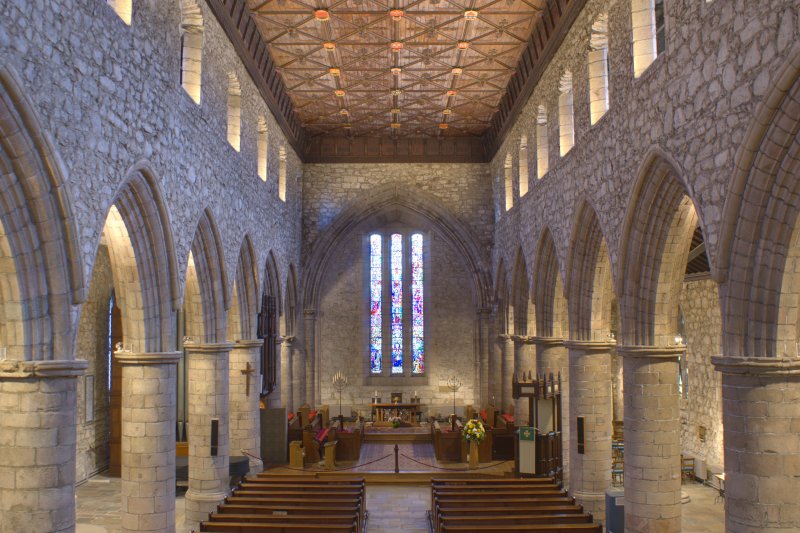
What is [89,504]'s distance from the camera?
14.7m

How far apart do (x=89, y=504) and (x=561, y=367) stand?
10.3 metres

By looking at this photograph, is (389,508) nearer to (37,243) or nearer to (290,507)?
(290,507)

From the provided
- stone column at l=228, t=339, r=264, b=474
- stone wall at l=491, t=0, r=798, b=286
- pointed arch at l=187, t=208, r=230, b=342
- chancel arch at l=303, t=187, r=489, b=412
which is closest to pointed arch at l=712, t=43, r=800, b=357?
stone wall at l=491, t=0, r=798, b=286

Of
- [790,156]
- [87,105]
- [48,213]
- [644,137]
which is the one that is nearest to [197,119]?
[87,105]

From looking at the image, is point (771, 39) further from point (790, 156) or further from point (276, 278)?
point (276, 278)

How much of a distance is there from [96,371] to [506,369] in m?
11.8

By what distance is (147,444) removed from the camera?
33.9 ft

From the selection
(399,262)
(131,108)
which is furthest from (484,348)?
(131,108)

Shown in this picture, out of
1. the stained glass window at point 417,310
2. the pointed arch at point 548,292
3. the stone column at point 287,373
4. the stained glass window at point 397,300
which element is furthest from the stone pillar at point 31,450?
the stained glass window at point 417,310

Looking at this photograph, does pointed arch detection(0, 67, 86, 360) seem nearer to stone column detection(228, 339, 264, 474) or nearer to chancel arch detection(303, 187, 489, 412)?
stone column detection(228, 339, 264, 474)

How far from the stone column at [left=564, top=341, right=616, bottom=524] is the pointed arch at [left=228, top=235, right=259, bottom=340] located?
7302mm

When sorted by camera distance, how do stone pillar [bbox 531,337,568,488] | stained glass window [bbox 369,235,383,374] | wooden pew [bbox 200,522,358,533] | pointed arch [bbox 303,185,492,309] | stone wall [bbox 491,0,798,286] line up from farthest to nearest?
1. stained glass window [bbox 369,235,383,374]
2. pointed arch [bbox 303,185,492,309]
3. stone pillar [bbox 531,337,568,488]
4. wooden pew [bbox 200,522,358,533]
5. stone wall [bbox 491,0,798,286]

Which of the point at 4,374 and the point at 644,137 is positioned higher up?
the point at 644,137

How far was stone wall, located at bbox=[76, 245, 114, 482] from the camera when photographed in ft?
54.6
